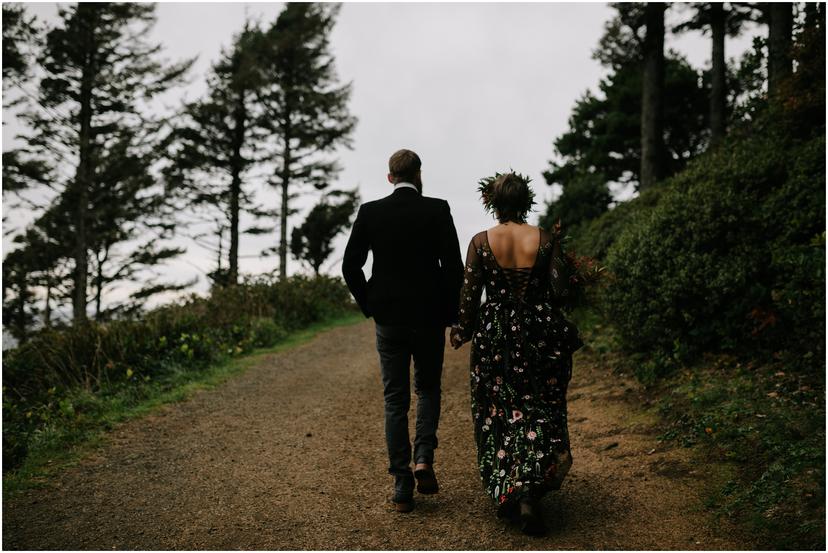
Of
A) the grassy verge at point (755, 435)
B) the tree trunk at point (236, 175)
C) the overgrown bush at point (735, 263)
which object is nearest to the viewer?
the grassy verge at point (755, 435)

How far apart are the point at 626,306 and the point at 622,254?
2.01ft

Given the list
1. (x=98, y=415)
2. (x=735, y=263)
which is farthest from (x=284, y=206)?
(x=735, y=263)

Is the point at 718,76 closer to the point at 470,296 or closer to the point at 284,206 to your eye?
the point at 284,206

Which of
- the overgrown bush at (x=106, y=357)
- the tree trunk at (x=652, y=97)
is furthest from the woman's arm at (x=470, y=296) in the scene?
the tree trunk at (x=652, y=97)

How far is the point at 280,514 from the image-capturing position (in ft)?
13.0

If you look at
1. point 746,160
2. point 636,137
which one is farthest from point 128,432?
point 636,137

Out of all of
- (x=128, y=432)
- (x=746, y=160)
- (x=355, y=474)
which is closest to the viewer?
(x=355, y=474)

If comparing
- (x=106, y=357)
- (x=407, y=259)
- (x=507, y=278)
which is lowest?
(x=106, y=357)

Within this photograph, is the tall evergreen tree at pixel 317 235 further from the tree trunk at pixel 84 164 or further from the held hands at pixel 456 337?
the held hands at pixel 456 337

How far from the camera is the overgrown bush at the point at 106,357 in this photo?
6.64 meters

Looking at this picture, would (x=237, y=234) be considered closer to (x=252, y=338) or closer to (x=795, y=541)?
(x=252, y=338)

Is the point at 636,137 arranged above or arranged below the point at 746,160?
above

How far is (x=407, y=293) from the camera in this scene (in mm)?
3758

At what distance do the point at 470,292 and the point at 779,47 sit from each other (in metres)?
8.15
